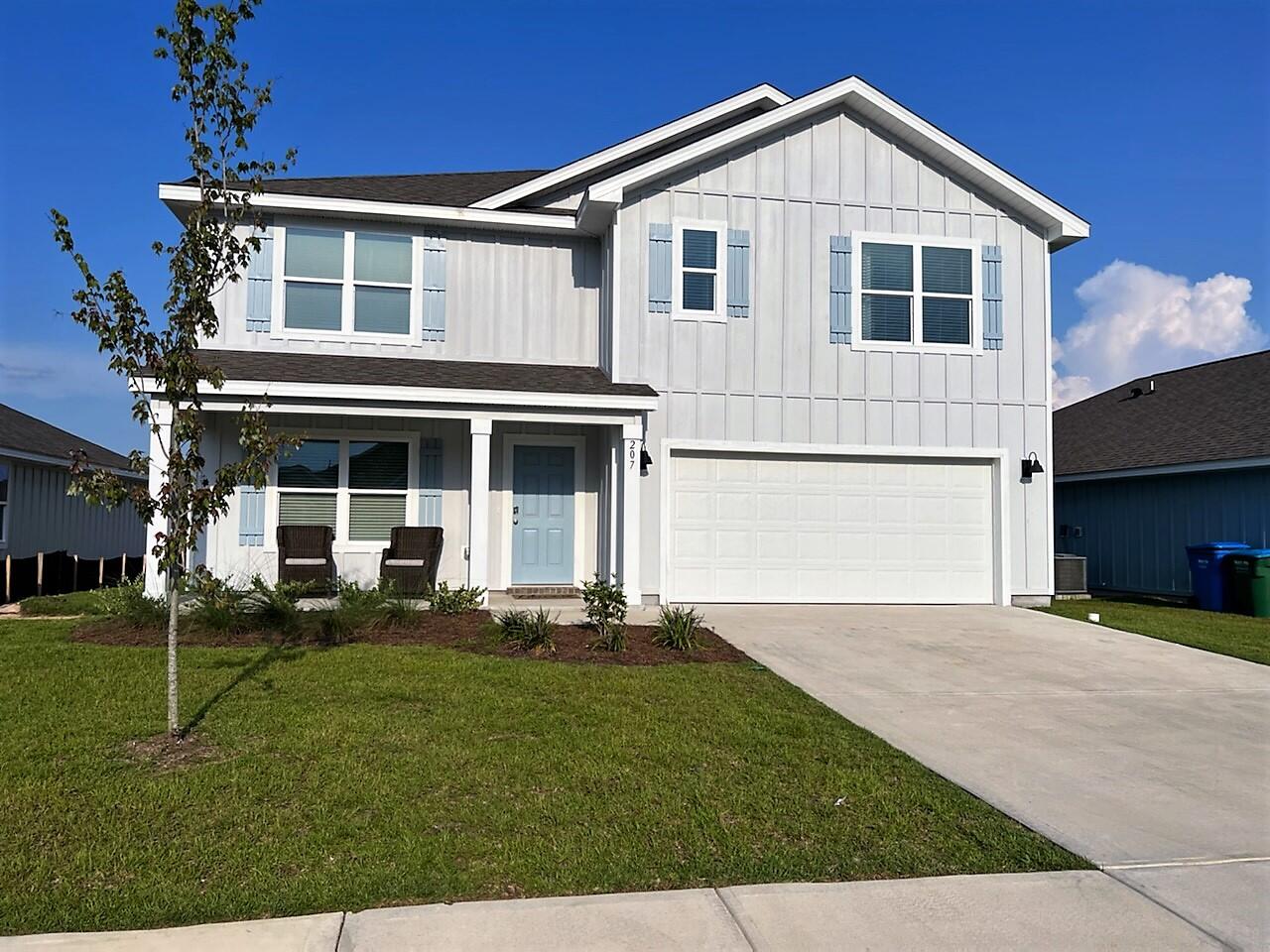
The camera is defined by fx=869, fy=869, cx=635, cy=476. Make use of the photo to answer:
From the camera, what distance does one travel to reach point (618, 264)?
39.0ft

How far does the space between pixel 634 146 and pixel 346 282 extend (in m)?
4.82

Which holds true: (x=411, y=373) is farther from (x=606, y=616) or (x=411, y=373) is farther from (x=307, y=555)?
(x=606, y=616)

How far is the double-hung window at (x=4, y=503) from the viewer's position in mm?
14547

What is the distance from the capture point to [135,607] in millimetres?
8898

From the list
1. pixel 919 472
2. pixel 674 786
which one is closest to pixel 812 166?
pixel 919 472

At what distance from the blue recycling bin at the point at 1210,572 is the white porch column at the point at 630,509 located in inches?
360

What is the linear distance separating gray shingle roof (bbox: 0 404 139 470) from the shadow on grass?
7.49 metres

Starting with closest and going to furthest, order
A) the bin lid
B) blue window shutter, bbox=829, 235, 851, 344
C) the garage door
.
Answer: the garage door → blue window shutter, bbox=829, 235, 851, 344 → the bin lid

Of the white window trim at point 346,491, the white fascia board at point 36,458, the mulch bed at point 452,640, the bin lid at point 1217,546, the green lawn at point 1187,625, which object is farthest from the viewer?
the white fascia board at point 36,458

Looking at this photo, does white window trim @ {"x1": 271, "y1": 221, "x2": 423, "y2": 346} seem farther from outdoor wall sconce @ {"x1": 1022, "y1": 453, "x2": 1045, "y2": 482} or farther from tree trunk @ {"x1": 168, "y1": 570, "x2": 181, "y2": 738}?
outdoor wall sconce @ {"x1": 1022, "y1": 453, "x2": 1045, "y2": 482}

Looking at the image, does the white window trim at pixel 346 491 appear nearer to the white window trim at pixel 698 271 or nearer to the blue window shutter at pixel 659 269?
the blue window shutter at pixel 659 269

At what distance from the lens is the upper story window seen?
12125 millimetres

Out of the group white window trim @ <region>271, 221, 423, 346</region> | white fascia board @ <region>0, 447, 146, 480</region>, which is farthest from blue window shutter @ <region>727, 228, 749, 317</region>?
white fascia board @ <region>0, 447, 146, 480</region>

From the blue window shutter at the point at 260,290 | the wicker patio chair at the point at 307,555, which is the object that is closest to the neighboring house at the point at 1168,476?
the wicker patio chair at the point at 307,555
